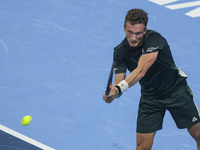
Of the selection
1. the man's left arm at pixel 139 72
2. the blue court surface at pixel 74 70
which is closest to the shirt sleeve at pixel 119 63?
the man's left arm at pixel 139 72

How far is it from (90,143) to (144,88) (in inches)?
67.1

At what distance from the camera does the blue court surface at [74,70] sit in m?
7.18

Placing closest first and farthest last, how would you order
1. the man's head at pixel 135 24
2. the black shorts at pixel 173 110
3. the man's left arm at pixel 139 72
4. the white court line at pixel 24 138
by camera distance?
the man's left arm at pixel 139 72
the man's head at pixel 135 24
the black shorts at pixel 173 110
the white court line at pixel 24 138

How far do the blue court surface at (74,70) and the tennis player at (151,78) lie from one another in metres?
1.24

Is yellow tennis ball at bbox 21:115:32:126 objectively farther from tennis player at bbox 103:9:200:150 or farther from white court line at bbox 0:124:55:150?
tennis player at bbox 103:9:200:150

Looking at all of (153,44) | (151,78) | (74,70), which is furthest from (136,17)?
(74,70)

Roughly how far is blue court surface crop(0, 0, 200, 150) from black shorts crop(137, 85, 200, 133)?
124cm

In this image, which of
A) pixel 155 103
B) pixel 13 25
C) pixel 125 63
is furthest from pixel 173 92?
pixel 13 25

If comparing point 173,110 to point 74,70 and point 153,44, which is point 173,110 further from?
point 74,70

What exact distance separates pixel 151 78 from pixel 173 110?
1.97 ft

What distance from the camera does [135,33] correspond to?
511 cm

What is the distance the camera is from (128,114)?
25.7ft

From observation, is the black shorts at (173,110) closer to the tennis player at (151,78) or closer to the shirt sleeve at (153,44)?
the tennis player at (151,78)

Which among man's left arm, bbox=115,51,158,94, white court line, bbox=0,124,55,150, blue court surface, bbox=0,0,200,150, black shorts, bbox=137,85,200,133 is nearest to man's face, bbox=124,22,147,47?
man's left arm, bbox=115,51,158,94
